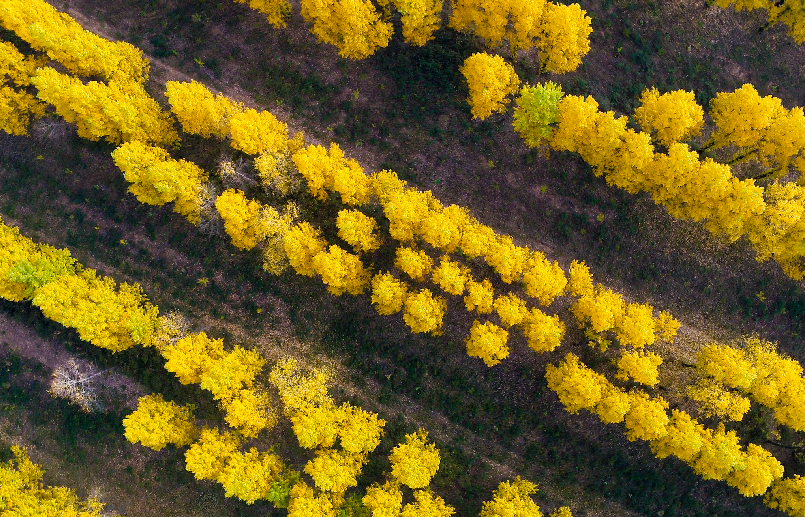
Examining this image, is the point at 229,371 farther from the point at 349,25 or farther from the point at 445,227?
the point at 349,25

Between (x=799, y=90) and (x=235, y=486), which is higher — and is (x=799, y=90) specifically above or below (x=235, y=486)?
above

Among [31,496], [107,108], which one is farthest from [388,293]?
[31,496]

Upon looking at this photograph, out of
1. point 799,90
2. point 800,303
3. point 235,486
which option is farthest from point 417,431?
point 799,90

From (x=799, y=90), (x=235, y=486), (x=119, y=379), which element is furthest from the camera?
(x=799, y=90)

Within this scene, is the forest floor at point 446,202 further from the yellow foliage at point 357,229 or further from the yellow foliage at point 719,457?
the yellow foliage at point 357,229

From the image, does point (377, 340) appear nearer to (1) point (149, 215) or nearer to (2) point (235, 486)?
(2) point (235, 486)
